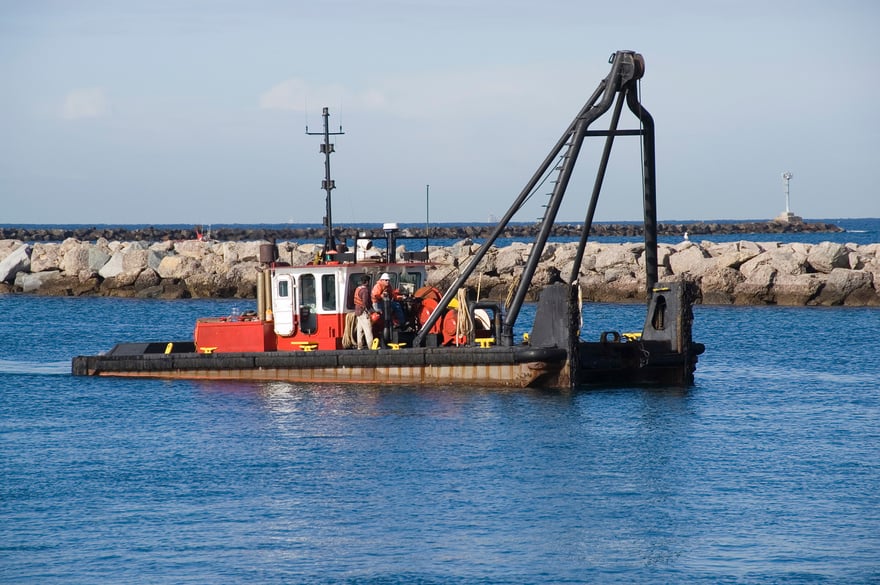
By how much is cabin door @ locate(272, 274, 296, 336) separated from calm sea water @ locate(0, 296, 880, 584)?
45.3 inches

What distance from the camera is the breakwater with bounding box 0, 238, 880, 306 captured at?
4344 cm

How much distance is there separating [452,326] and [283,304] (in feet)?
10.5

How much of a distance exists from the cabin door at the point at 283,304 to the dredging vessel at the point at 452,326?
0.06 ft

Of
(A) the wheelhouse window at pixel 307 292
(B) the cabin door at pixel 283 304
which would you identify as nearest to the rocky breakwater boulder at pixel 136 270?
(B) the cabin door at pixel 283 304

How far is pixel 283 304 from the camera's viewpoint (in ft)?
76.9

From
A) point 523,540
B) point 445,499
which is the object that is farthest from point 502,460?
point 523,540

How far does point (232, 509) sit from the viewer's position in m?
14.9

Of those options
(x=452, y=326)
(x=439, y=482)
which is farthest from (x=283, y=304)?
(x=439, y=482)

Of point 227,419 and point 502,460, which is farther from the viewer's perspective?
point 227,419

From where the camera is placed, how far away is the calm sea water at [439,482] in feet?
41.9

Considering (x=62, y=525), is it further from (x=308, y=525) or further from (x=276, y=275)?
(x=276, y=275)

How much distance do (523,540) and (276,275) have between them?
437 inches

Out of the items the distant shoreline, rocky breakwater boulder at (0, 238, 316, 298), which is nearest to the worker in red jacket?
rocky breakwater boulder at (0, 238, 316, 298)

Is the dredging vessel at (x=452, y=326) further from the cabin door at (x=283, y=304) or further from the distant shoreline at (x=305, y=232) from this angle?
the distant shoreline at (x=305, y=232)
